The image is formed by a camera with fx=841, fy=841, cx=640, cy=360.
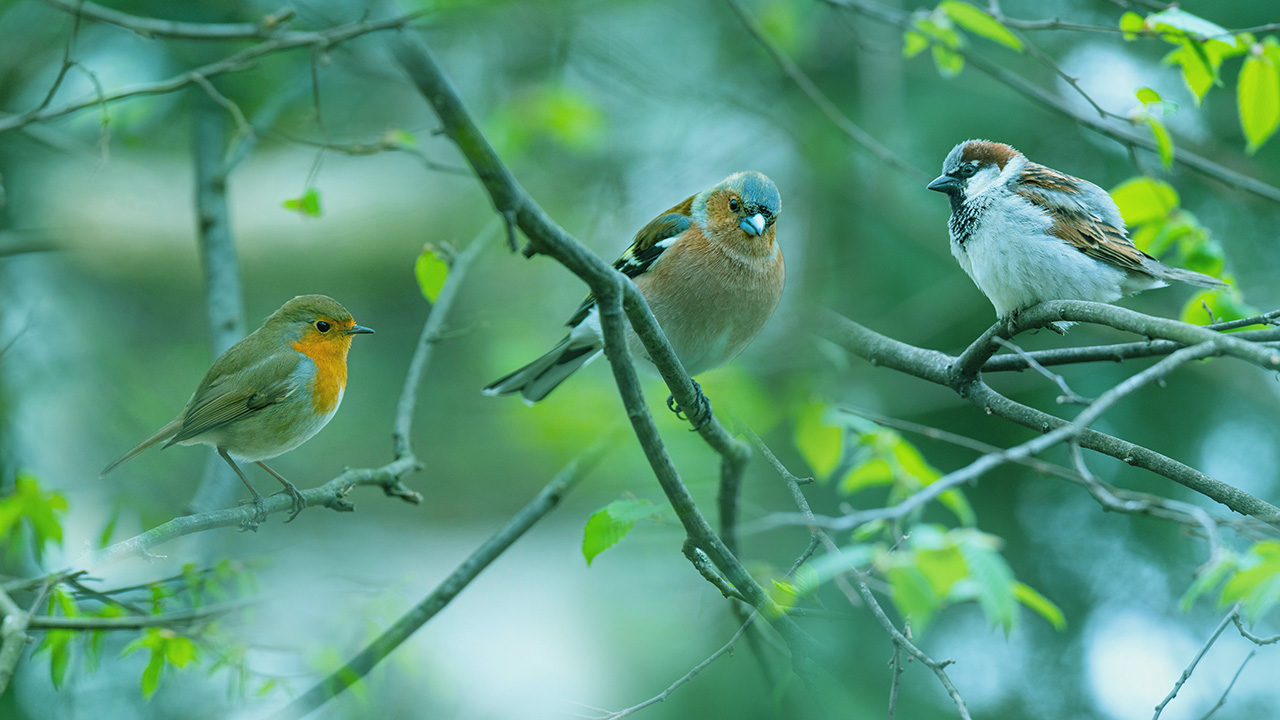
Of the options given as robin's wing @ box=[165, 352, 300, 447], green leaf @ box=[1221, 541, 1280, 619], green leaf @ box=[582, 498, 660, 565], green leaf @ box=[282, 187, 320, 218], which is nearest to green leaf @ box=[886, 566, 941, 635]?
green leaf @ box=[1221, 541, 1280, 619]

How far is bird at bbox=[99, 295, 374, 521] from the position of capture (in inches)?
83.7

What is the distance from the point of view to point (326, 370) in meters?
2.18

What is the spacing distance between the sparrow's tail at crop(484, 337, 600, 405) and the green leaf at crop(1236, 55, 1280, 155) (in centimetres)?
205

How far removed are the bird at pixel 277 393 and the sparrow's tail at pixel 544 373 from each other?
0.84 m

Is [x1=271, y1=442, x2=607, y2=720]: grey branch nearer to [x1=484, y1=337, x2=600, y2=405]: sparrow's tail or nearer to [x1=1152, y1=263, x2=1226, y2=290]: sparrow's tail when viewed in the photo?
[x1=484, y1=337, x2=600, y2=405]: sparrow's tail

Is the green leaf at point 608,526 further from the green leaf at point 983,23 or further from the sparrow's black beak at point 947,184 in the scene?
the green leaf at point 983,23

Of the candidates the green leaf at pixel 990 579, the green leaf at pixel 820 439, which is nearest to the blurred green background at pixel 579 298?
the green leaf at pixel 820 439

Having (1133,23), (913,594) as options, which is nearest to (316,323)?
(913,594)

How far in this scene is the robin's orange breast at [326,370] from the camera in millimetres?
2174

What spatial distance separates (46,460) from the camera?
4.00 m

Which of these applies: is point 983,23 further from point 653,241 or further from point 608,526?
point 608,526

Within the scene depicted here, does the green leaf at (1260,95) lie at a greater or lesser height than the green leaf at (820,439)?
greater

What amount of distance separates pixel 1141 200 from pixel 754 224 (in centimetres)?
111

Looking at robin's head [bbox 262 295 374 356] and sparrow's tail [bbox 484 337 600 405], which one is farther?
sparrow's tail [bbox 484 337 600 405]
